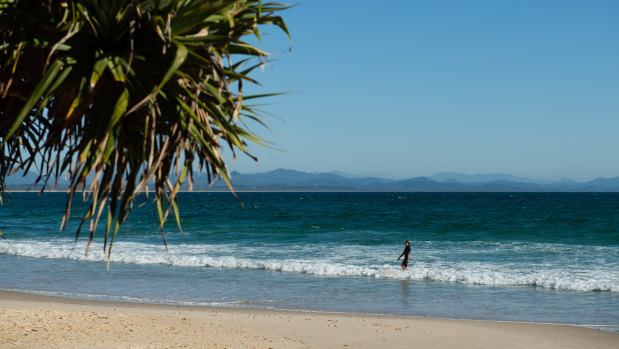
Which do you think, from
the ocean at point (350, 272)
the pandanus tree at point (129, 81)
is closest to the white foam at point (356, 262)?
the ocean at point (350, 272)

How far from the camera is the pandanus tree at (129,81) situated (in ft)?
12.4

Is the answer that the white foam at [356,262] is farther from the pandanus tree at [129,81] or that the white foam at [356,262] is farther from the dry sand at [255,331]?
the pandanus tree at [129,81]

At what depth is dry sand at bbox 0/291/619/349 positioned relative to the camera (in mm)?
8789

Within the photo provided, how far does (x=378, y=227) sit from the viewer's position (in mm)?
40094

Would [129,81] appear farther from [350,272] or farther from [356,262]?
[356,262]

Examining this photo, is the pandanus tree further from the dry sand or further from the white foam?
the white foam

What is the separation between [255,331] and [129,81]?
685 centimetres

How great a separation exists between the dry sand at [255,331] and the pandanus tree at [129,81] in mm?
5079

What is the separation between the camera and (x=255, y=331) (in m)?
9.91

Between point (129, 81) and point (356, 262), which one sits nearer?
point (129, 81)

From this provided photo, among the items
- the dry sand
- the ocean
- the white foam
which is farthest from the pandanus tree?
the white foam

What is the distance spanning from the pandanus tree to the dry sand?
16.7ft

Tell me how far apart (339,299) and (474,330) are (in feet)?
13.9

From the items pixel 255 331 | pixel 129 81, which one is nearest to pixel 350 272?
pixel 255 331
